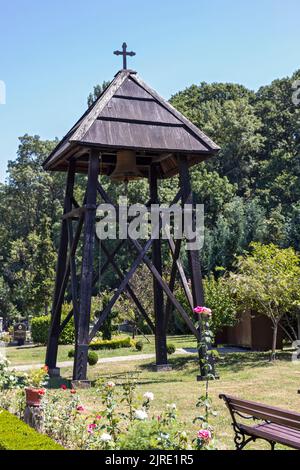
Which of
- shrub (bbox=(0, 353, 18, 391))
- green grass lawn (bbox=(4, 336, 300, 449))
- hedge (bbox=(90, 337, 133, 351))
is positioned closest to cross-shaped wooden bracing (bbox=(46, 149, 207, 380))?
green grass lawn (bbox=(4, 336, 300, 449))

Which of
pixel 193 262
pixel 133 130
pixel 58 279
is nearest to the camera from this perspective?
pixel 133 130

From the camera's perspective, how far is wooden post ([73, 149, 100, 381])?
1232 cm

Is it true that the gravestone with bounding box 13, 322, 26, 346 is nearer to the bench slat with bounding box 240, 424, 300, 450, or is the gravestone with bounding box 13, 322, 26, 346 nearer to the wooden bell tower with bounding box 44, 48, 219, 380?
the wooden bell tower with bounding box 44, 48, 219, 380

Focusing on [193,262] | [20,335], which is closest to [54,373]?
[193,262]

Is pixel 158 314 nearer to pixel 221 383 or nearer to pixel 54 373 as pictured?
pixel 54 373

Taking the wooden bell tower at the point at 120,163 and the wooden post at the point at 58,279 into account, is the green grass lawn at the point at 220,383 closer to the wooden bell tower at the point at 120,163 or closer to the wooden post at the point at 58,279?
the wooden post at the point at 58,279

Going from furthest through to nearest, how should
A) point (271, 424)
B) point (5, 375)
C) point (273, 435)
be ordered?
1. point (5, 375)
2. point (271, 424)
3. point (273, 435)

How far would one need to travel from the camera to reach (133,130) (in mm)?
13445

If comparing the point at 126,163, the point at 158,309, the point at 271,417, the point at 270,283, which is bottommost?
the point at 271,417

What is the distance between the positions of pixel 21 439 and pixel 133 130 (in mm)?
8670

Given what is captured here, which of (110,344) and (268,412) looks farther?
(110,344)
